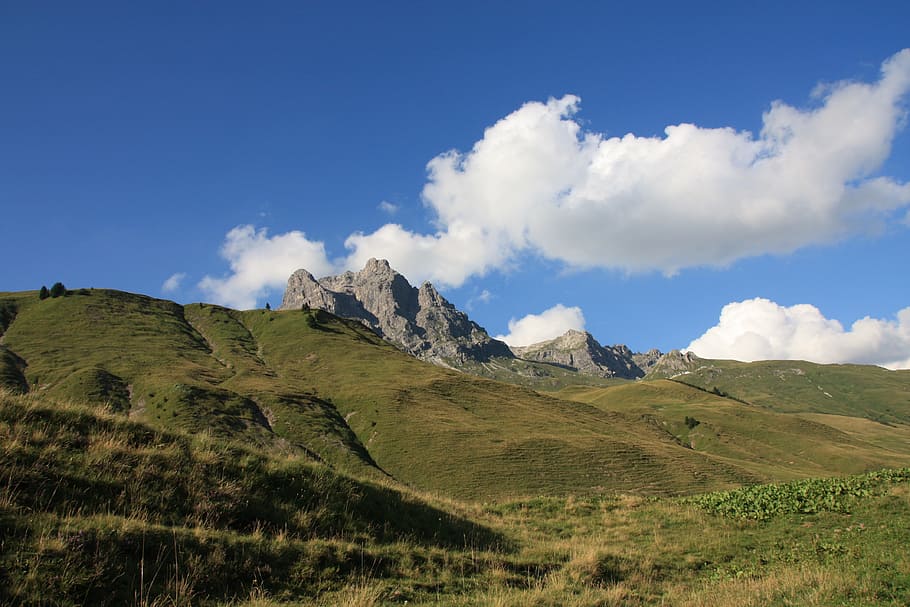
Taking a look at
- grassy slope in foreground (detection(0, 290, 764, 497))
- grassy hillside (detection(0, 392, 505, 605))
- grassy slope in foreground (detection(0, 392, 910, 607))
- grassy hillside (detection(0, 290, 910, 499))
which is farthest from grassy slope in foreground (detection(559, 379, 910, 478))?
grassy hillside (detection(0, 392, 505, 605))

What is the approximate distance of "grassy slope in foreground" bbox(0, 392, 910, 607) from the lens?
10.6m

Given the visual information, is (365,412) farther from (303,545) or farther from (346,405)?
(303,545)

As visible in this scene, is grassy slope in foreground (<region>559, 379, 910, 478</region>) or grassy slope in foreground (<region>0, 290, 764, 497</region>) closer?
grassy slope in foreground (<region>0, 290, 764, 497</region>)

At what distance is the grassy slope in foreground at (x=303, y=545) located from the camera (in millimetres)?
10602

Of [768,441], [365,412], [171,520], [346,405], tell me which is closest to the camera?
[171,520]

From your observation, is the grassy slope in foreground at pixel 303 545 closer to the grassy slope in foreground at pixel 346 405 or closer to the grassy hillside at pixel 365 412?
the grassy hillside at pixel 365 412

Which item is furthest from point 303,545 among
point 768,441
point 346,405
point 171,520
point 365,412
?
point 768,441

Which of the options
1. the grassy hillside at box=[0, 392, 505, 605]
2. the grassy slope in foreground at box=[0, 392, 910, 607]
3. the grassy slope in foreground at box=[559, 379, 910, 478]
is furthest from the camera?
the grassy slope in foreground at box=[559, 379, 910, 478]

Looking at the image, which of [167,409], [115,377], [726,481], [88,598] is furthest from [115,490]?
[115,377]

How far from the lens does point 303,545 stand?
13.5 meters

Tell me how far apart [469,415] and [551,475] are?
32642 mm

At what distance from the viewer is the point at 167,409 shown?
78.4 metres

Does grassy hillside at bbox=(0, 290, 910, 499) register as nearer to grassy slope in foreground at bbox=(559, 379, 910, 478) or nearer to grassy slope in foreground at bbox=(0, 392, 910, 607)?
grassy slope in foreground at bbox=(559, 379, 910, 478)

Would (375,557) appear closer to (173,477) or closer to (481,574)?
(481,574)
